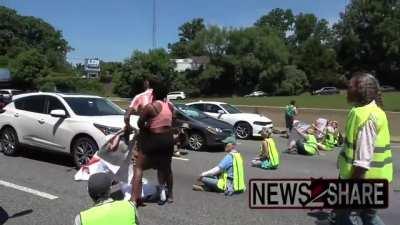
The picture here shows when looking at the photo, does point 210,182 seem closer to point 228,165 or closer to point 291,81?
point 228,165

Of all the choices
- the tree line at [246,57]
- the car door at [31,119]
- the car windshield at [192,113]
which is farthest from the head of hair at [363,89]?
the tree line at [246,57]

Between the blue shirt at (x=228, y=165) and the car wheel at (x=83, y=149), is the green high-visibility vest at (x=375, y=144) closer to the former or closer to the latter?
the blue shirt at (x=228, y=165)

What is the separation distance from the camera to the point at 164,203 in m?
8.57

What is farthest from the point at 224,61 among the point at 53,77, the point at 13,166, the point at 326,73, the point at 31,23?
→ the point at 13,166

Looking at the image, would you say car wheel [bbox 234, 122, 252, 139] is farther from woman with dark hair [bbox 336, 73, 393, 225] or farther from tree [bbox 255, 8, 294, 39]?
tree [bbox 255, 8, 294, 39]

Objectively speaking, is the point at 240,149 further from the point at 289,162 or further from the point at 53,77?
the point at 53,77

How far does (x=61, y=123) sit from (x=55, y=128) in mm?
176

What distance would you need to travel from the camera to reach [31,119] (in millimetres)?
12414

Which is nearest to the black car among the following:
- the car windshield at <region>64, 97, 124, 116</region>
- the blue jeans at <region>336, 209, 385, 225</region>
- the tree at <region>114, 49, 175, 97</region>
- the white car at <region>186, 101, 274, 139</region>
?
A: the car windshield at <region>64, 97, 124, 116</region>

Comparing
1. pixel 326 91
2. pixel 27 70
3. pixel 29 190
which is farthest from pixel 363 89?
pixel 326 91

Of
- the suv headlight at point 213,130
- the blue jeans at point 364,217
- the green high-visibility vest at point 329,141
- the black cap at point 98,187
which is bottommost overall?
the green high-visibility vest at point 329,141

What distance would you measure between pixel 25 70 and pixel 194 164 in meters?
68.8

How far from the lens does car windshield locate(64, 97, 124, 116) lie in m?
11.9

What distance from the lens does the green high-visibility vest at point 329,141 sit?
18625mm
